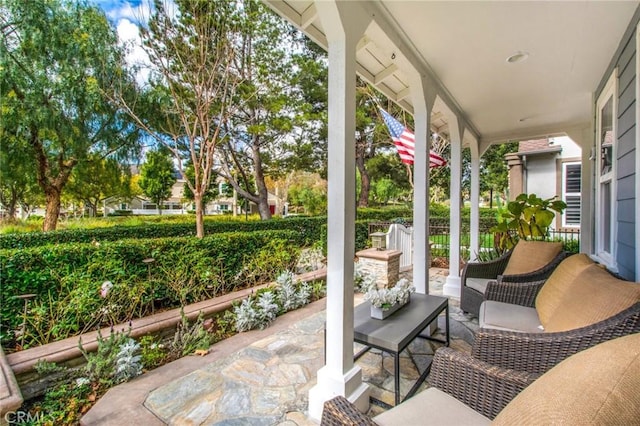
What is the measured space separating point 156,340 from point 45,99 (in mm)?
7957

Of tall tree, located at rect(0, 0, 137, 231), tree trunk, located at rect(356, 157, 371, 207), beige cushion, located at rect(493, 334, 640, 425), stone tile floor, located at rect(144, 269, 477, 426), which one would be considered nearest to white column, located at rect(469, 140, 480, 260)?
stone tile floor, located at rect(144, 269, 477, 426)

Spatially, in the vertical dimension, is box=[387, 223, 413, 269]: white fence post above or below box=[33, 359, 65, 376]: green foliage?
above

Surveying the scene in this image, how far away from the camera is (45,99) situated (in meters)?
7.23

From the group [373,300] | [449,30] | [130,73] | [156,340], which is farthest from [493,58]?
[130,73]

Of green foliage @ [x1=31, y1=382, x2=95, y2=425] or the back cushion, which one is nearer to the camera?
green foliage @ [x1=31, y1=382, x2=95, y2=425]

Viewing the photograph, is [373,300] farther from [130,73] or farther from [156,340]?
[130,73]

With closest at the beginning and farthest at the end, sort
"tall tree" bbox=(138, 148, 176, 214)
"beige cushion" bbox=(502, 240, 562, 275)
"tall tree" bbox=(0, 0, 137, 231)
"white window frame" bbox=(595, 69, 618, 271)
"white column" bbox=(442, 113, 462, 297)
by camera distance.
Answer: "white window frame" bbox=(595, 69, 618, 271) → "beige cushion" bbox=(502, 240, 562, 275) → "white column" bbox=(442, 113, 462, 297) → "tall tree" bbox=(0, 0, 137, 231) → "tall tree" bbox=(138, 148, 176, 214)

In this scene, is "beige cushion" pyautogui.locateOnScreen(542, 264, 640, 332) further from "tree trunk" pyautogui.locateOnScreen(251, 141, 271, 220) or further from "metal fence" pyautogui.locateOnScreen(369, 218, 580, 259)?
"tree trunk" pyautogui.locateOnScreen(251, 141, 271, 220)

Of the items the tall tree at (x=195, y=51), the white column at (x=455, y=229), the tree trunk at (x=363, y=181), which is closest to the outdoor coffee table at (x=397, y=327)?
the white column at (x=455, y=229)

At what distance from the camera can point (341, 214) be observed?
185cm

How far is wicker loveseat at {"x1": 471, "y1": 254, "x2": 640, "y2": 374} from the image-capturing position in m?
1.30

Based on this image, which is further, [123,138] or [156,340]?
[123,138]

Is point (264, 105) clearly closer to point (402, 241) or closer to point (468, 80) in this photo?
point (402, 241)

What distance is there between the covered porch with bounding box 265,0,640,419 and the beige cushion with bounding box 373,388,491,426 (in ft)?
2.16
